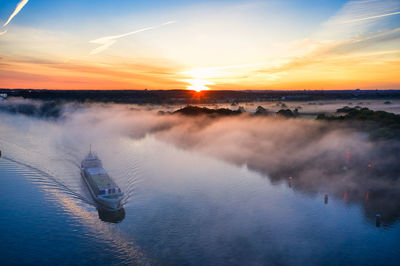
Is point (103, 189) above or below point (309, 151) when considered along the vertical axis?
below

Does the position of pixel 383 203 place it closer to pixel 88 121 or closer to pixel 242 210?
pixel 242 210

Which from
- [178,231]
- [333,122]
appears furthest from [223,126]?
[178,231]

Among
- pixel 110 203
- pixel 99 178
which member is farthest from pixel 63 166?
pixel 110 203

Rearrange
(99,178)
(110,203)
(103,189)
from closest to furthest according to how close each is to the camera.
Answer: (110,203)
(103,189)
(99,178)

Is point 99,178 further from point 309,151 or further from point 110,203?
point 309,151

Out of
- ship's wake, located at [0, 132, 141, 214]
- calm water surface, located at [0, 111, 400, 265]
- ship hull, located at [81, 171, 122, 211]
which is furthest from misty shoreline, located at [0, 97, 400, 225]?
ship hull, located at [81, 171, 122, 211]

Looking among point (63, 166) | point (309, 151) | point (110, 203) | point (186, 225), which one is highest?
point (309, 151)

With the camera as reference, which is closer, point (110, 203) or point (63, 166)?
point (110, 203)

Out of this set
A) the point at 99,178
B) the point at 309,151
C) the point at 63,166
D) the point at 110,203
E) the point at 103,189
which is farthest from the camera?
the point at 309,151

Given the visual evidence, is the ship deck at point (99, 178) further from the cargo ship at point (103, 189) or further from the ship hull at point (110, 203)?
the ship hull at point (110, 203)
